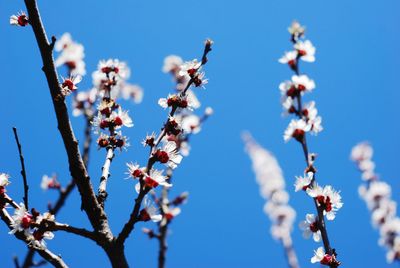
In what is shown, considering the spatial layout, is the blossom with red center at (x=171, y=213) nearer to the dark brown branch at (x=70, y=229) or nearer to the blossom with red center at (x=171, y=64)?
the dark brown branch at (x=70, y=229)

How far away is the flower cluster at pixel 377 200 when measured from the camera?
12.2 feet

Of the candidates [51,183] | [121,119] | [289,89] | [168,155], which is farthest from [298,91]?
[51,183]

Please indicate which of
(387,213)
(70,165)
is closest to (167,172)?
(70,165)

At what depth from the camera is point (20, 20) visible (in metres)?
2.78

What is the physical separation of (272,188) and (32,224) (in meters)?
1.78

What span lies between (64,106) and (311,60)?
182 centimetres

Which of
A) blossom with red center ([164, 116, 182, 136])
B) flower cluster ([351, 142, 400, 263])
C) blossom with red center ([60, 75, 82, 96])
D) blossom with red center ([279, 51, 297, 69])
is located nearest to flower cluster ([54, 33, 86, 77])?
blossom with red center ([60, 75, 82, 96])

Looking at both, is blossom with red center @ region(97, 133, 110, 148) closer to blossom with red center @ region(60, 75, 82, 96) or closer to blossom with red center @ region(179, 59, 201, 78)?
blossom with red center @ region(60, 75, 82, 96)

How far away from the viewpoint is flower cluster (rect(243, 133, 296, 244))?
9.59 ft

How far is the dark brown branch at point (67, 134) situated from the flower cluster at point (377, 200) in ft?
8.69

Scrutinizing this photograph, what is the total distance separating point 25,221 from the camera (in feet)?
7.72

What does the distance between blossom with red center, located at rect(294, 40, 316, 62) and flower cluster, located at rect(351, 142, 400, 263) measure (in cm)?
142

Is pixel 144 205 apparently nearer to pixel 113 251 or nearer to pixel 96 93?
pixel 113 251

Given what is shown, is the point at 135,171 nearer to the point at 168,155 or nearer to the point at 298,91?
the point at 168,155
